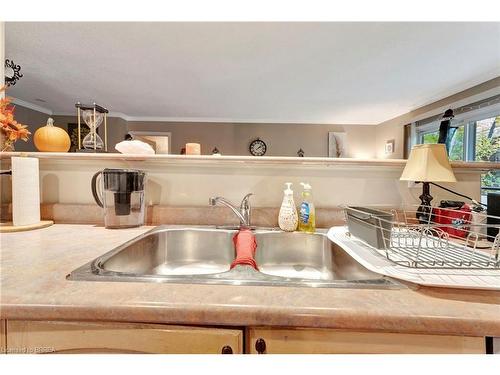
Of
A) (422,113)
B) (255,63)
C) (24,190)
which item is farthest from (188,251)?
(422,113)

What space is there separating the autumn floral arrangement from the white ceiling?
119 cm

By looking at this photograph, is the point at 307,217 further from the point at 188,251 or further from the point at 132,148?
the point at 132,148

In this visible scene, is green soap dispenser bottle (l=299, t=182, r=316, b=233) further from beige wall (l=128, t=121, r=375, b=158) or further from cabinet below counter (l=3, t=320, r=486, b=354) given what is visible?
beige wall (l=128, t=121, r=375, b=158)

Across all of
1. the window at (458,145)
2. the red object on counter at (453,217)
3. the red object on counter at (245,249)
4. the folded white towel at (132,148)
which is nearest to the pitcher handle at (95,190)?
the folded white towel at (132,148)

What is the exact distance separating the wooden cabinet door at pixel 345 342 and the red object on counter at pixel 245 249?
0.21 meters

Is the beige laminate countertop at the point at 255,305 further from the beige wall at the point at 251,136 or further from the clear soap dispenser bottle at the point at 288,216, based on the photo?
the beige wall at the point at 251,136

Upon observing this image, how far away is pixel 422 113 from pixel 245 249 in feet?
13.2

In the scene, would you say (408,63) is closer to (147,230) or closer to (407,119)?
(407,119)

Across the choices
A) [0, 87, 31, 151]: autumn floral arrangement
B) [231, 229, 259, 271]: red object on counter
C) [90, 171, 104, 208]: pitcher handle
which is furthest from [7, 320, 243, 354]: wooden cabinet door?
[0, 87, 31, 151]: autumn floral arrangement

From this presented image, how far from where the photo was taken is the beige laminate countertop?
0.42 metres

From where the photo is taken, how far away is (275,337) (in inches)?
17.2

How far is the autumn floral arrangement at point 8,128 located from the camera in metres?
0.98
